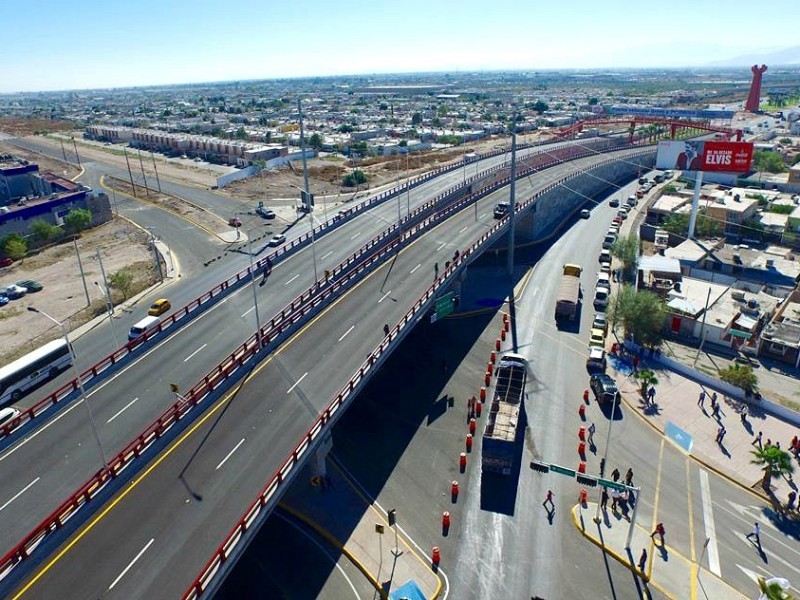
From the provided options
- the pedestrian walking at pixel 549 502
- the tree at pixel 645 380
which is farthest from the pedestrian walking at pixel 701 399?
the pedestrian walking at pixel 549 502

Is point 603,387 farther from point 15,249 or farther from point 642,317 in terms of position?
point 15,249

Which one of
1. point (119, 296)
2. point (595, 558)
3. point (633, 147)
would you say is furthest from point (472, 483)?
point (633, 147)

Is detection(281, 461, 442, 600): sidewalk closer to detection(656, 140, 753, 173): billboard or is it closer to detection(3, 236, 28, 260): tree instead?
detection(656, 140, 753, 173): billboard

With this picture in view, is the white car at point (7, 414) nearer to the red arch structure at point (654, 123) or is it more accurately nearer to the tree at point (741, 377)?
the tree at point (741, 377)

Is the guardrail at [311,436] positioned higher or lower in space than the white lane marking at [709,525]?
higher

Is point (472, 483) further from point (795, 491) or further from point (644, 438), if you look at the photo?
point (795, 491)

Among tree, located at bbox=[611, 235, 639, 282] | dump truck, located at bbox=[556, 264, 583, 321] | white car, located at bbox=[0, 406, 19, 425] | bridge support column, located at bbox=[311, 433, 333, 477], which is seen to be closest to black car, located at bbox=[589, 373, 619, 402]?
dump truck, located at bbox=[556, 264, 583, 321]
